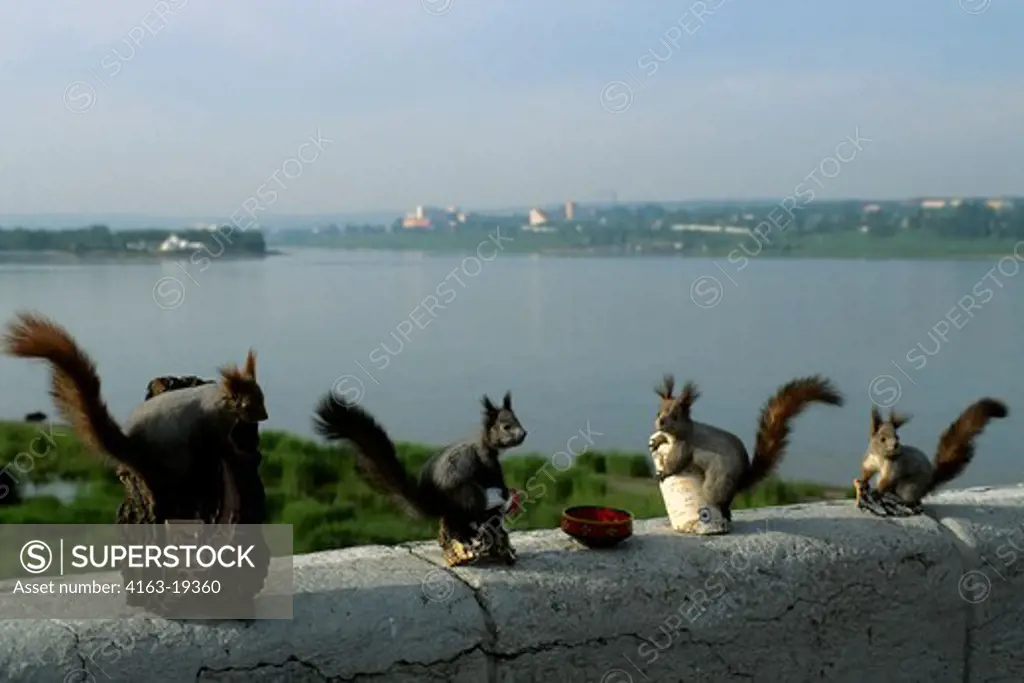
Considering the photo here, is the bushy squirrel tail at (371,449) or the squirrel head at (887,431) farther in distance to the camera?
the squirrel head at (887,431)

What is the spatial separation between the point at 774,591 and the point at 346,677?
0.88 metres

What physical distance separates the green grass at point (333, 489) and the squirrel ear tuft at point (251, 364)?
1.12m

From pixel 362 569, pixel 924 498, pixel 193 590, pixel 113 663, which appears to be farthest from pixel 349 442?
pixel 924 498

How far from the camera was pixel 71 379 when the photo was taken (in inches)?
65.3

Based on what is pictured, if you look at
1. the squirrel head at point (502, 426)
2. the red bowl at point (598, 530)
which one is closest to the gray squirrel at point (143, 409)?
the squirrel head at point (502, 426)

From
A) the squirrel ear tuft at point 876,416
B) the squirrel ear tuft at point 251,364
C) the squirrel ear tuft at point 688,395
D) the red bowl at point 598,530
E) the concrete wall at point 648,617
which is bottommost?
the concrete wall at point 648,617

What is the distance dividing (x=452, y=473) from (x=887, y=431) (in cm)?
104

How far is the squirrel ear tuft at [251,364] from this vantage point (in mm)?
1713

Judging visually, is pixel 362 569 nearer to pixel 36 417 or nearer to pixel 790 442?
pixel 790 442

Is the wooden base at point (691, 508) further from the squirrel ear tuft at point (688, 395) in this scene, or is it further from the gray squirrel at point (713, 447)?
the squirrel ear tuft at point (688, 395)

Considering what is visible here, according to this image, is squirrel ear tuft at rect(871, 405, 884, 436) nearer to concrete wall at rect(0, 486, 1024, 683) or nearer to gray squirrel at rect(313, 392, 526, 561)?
concrete wall at rect(0, 486, 1024, 683)

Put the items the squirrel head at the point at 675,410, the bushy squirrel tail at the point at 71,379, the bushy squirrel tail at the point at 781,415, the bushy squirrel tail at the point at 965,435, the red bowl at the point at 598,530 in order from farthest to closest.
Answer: the bushy squirrel tail at the point at 965,435 → the bushy squirrel tail at the point at 781,415 → the squirrel head at the point at 675,410 → the red bowl at the point at 598,530 → the bushy squirrel tail at the point at 71,379

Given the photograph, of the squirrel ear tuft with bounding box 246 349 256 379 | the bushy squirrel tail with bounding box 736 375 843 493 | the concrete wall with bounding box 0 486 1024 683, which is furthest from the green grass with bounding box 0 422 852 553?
the squirrel ear tuft with bounding box 246 349 256 379

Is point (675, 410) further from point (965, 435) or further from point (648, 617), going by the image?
point (965, 435)
